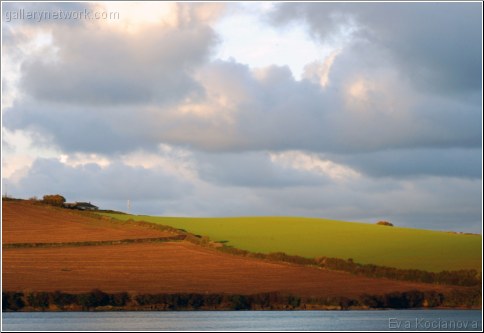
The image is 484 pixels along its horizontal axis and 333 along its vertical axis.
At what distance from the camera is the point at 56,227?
77.2 m

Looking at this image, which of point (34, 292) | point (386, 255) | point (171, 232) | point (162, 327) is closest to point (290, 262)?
point (386, 255)

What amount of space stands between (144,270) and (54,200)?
2137 centimetres

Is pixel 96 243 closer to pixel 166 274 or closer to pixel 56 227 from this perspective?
pixel 56 227

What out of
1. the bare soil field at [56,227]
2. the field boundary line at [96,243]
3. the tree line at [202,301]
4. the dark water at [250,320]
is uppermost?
the bare soil field at [56,227]

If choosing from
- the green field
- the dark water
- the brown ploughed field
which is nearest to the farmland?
the brown ploughed field

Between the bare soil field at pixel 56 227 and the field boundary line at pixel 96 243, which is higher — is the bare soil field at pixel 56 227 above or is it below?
above

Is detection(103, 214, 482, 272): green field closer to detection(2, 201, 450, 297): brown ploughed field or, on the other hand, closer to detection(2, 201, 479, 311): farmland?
detection(2, 201, 479, 311): farmland

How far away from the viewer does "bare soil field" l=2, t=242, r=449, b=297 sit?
207 feet

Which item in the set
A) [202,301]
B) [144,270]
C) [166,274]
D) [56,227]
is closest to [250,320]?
[202,301]

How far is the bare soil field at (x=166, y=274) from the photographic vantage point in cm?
6306

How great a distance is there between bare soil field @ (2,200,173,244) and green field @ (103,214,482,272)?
163 inches

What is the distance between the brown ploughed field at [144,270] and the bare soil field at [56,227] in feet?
0.25

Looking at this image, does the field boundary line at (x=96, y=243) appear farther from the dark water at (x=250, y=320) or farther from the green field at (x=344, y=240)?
the dark water at (x=250, y=320)

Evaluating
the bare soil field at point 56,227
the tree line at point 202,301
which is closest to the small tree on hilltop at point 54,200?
the bare soil field at point 56,227
